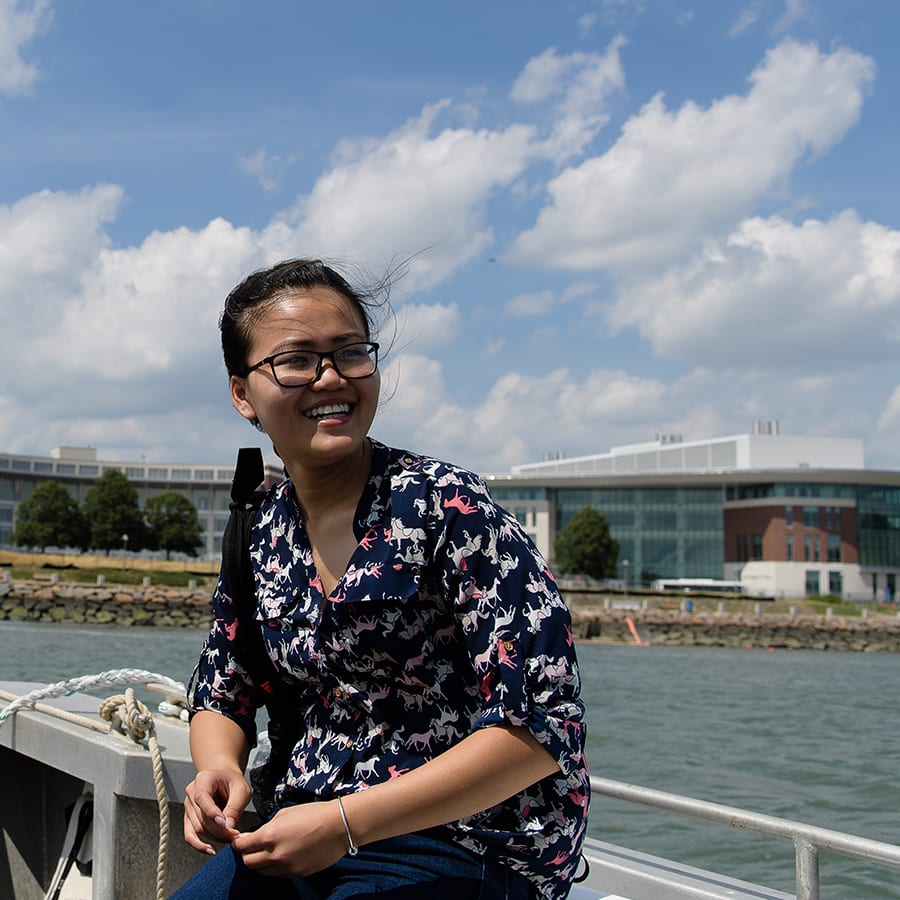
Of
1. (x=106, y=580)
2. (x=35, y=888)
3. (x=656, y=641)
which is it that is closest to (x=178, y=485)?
(x=106, y=580)

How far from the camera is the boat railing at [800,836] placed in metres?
1.62

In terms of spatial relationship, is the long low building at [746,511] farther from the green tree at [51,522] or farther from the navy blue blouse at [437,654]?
the navy blue blouse at [437,654]

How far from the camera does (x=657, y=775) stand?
10.9 metres

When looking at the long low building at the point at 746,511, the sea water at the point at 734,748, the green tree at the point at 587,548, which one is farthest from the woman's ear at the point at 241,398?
the long low building at the point at 746,511

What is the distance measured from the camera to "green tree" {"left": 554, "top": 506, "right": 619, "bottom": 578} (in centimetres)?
7131

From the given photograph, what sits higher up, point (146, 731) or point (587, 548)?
point (587, 548)

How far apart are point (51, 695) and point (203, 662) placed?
Result: 894mm

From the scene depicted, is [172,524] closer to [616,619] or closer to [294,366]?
[616,619]

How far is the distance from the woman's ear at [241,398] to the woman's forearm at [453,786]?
2.08 feet

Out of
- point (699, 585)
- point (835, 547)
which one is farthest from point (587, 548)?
point (835, 547)

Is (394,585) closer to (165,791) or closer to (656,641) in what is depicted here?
(165,791)

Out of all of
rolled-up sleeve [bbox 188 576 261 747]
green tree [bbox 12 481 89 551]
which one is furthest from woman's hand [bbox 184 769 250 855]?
green tree [bbox 12 481 89 551]

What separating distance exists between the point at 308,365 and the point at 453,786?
632mm

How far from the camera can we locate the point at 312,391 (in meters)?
1.57
